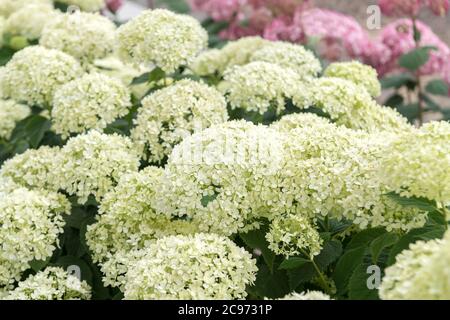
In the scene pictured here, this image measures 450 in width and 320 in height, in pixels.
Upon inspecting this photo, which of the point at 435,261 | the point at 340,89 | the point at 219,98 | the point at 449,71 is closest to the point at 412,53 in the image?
the point at 449,71

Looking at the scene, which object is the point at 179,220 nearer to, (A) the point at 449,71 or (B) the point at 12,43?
(B) the point at 12,43

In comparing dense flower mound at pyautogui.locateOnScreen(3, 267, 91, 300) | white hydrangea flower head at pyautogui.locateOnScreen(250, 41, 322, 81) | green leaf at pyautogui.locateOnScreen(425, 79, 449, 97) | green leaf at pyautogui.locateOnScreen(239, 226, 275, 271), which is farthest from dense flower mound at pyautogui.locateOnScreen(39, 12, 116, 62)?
green leaf at pyautogui.locateOnScreen(425, 79, 449, 97)

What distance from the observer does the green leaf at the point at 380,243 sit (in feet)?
5.09

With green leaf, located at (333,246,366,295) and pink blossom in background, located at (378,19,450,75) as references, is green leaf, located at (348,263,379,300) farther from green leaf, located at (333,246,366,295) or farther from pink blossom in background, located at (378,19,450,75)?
pink blossom in background, located at (378,19,450,75)

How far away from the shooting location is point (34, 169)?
2150 mm

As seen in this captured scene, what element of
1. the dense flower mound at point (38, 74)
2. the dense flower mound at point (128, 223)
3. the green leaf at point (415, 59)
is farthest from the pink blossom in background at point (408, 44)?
the dense flower mound at point (128, 223)

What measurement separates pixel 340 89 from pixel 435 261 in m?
1.35

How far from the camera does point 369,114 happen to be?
2.32m

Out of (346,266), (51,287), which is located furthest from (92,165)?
(346,266)

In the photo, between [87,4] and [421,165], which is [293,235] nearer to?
[421,165]

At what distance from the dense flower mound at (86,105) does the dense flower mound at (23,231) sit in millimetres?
356

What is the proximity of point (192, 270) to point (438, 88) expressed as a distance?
2.65 m

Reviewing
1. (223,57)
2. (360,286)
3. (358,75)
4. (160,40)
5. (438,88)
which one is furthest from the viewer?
(438,88)

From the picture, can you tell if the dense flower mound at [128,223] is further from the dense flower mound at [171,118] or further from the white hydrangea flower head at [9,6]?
the white hydrangea flower head at [9,6]
